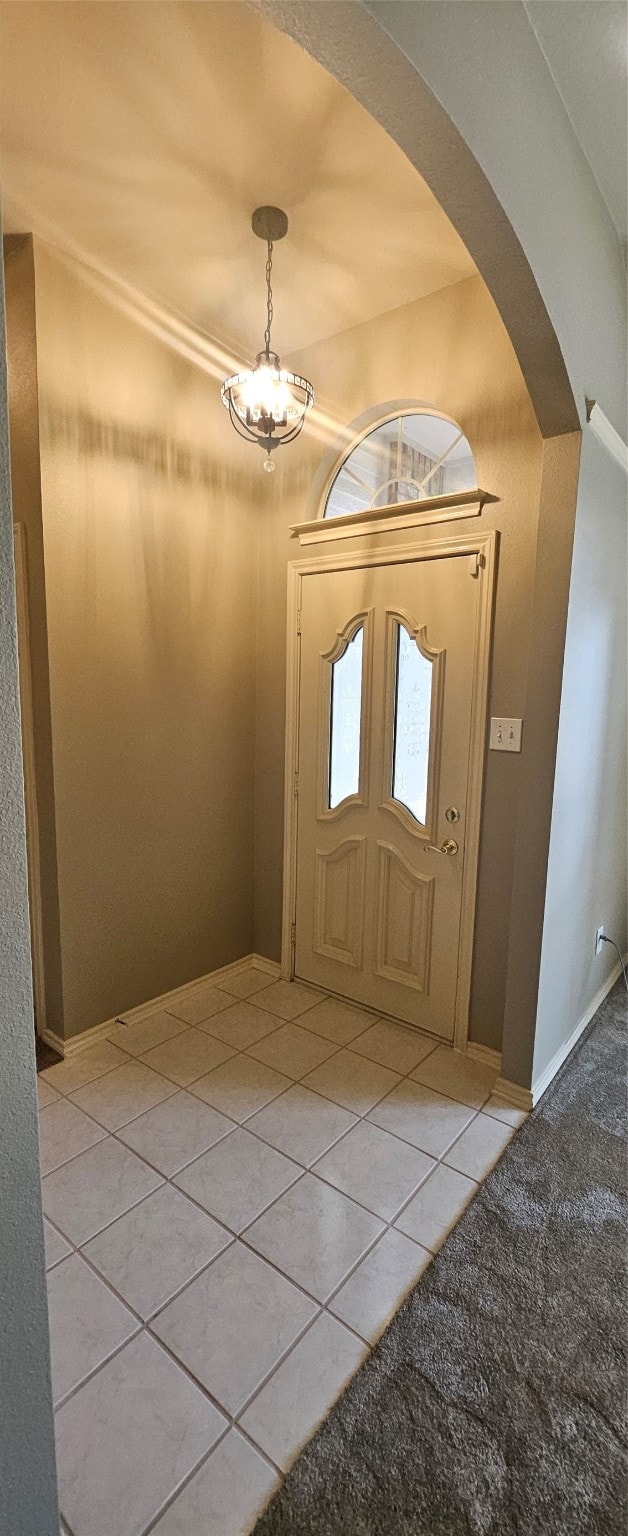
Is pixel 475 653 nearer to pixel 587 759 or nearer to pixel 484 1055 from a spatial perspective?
pixel 587 759

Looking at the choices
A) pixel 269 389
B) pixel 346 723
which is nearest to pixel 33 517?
pixel 269 389

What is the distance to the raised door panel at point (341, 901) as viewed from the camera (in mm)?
2797

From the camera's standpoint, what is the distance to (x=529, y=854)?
2.12 m

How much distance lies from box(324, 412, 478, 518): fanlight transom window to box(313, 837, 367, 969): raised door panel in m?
1.44

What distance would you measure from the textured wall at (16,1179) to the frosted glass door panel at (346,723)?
200cm

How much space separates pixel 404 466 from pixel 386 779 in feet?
4.13

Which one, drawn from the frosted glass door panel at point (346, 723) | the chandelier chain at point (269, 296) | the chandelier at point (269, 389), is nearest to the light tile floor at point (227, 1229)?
the frosted glass door panel at point (346, 723)

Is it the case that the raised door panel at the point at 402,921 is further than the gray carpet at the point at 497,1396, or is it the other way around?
the raised door panel at the point at 402,921

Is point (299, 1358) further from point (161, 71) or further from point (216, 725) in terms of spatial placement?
point (161, 71)

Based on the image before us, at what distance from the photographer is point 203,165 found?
1.77 meters

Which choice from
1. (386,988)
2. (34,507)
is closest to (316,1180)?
(386,988)

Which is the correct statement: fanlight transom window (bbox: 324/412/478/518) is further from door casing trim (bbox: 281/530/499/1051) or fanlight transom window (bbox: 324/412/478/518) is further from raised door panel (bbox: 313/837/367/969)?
raised door panel (bbox: 313/837/367/969)

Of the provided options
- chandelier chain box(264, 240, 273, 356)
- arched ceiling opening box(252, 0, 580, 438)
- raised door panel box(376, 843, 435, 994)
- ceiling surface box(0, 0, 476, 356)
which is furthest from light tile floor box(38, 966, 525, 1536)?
ceiling surface box(0, 0, 476, 356)

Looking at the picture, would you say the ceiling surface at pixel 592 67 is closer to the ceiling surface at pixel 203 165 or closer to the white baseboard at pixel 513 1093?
the ceiling surface at pixel 203 165
